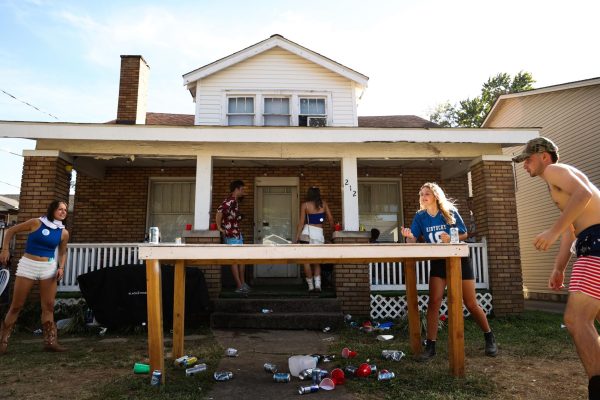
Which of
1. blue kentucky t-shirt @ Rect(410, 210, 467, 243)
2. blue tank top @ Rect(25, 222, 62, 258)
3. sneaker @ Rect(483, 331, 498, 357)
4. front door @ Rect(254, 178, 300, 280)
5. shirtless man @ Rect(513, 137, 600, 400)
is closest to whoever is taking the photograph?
shirtless man @ Rect(513, 137, 600, 400)

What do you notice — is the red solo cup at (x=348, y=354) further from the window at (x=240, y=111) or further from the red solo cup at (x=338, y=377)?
the window at (x=240, y=111)

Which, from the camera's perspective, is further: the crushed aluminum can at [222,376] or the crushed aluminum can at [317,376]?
the crushed aluminum can at [222,376]

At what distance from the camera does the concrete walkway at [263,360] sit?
3277mm

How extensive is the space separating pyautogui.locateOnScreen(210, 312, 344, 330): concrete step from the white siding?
5.05 metres

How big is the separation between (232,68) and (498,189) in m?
6.62

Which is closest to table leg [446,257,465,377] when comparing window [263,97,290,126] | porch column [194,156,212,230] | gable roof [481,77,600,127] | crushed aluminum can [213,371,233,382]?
crushed aluminum can [213,371,233,382]

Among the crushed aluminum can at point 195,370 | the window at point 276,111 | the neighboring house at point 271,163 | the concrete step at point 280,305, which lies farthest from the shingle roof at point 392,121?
the crushed aluminum can at point 195,370

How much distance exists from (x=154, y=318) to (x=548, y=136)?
529 inches

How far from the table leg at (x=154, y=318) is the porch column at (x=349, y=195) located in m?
4.81

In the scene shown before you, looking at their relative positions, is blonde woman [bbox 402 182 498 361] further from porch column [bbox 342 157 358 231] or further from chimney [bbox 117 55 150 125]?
chimney [bbox 117 55 150 125]

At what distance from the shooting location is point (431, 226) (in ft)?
14.5

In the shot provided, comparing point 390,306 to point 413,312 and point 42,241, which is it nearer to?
point 413,312

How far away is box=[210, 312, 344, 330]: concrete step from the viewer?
21.5ft

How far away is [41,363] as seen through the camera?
443cm
